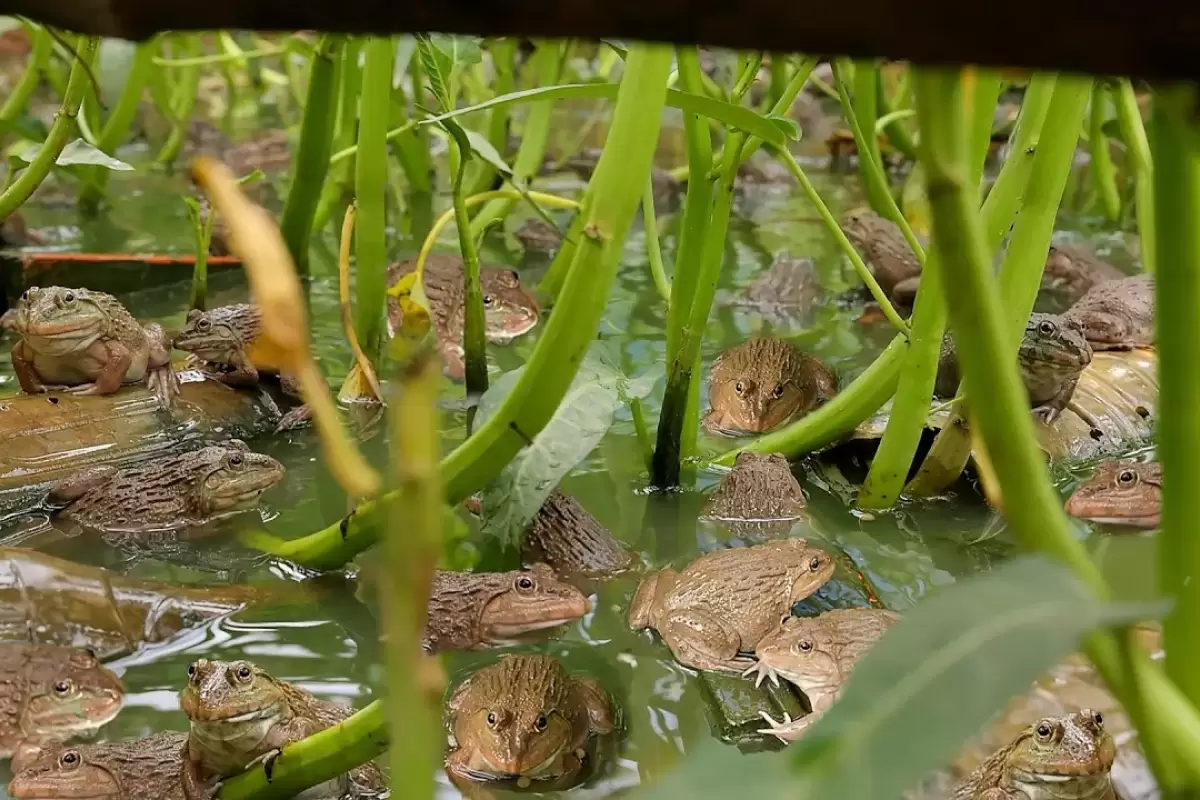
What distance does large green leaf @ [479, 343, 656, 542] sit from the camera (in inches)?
50.9

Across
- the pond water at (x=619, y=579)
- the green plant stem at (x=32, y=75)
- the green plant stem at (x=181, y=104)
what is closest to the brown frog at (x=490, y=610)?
the pond water at (x=619, y=579)

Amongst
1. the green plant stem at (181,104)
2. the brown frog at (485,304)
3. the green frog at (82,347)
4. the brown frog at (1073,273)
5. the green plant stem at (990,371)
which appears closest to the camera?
the green plant stem at (990,371)

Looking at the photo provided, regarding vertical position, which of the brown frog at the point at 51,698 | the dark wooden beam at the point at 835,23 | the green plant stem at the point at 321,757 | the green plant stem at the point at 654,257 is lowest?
the brown frog at the point at 51,698

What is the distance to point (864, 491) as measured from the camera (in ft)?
5.93

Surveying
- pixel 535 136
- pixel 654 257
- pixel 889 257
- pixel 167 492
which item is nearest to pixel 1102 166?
pixel 889 257

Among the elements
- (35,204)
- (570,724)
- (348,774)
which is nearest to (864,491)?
(570,724)

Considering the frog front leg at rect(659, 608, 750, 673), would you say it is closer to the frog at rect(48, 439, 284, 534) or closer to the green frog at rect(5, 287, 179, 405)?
the frog at rect(48, 439, 284, 534)

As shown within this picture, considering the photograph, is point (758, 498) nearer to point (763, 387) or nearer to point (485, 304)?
point (763, 387)

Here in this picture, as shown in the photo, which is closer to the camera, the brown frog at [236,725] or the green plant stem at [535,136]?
the brown frog at [236,725]

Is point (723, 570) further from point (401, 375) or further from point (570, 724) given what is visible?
point (401, 375)

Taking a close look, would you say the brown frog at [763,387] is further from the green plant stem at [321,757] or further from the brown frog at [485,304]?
the green plant stem at [321,757]

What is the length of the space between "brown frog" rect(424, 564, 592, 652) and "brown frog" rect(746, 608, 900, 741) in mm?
293

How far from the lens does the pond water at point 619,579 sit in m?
1.36

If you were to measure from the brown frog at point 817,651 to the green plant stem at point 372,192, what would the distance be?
1.10 metres
